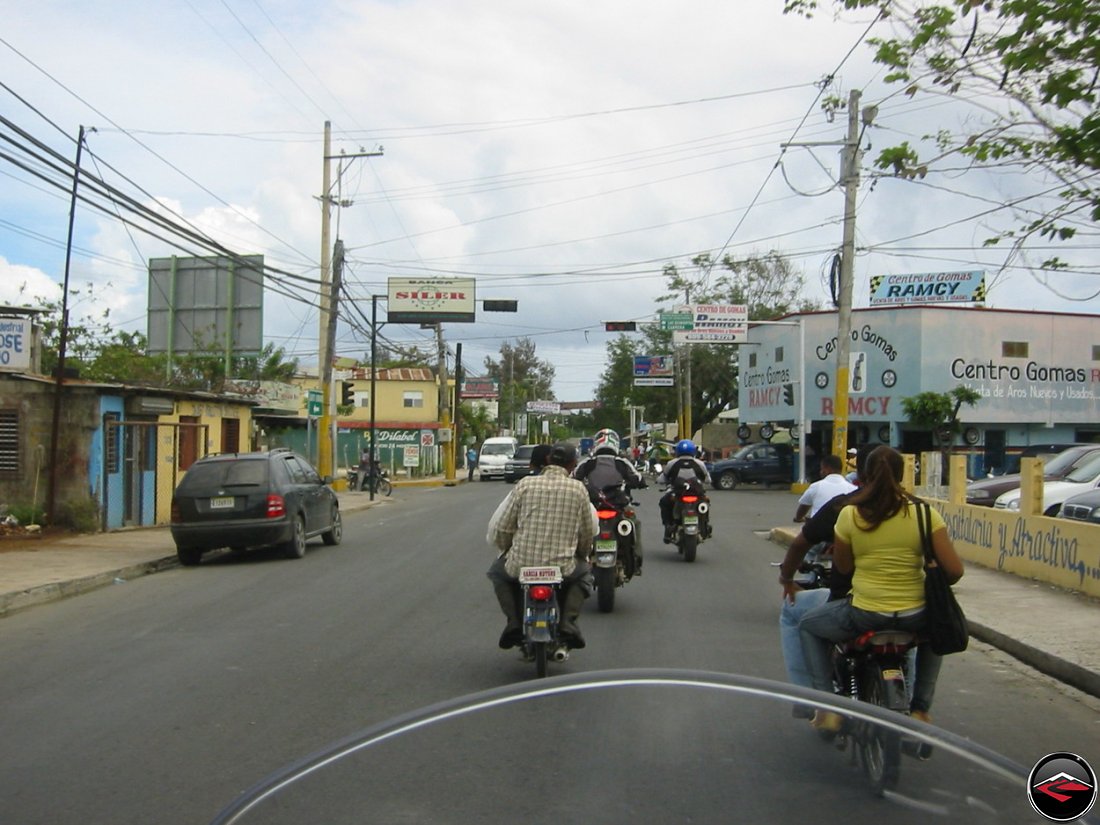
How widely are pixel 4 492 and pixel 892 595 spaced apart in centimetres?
1848

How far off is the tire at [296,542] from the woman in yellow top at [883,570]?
1207cm

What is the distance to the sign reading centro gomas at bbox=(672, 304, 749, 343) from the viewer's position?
3934cm

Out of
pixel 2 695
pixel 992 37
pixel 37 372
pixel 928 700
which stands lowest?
pixel 2 695

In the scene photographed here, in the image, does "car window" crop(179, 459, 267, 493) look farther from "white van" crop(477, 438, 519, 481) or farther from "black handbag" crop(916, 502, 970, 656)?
"white van" crop(477, 438, 519, 481)

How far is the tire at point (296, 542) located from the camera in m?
16.3

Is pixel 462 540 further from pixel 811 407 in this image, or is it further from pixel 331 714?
pixel 811 407

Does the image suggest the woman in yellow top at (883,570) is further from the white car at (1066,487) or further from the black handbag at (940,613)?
Result: the white car at (1066,487)

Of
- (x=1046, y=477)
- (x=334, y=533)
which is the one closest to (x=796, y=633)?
(x=334, y=533)

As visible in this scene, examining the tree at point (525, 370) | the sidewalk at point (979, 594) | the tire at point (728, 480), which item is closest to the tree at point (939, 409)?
the tire at point (728, 480)

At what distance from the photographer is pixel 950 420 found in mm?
37281

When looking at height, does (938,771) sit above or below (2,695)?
above

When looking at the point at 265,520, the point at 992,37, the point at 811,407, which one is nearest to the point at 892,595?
the point at 992,37

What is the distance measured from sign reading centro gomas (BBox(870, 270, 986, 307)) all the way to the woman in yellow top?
124 feet

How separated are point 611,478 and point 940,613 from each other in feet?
20.7
